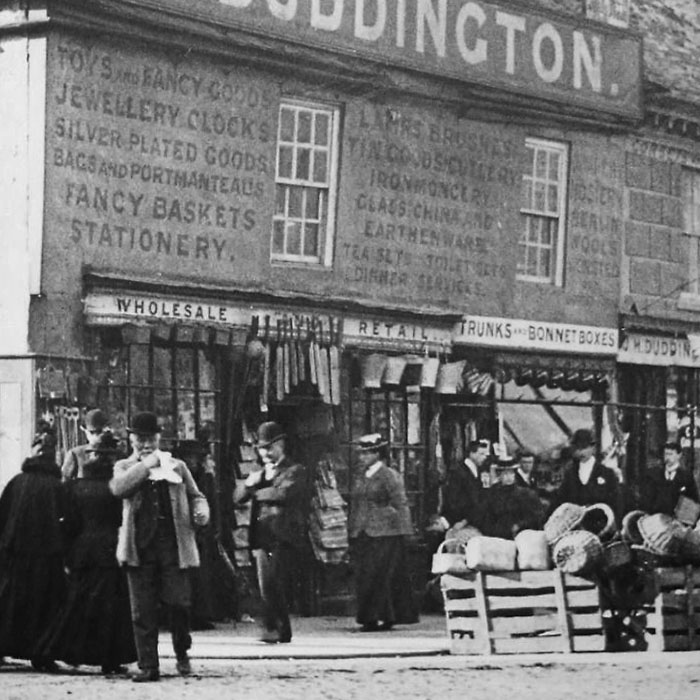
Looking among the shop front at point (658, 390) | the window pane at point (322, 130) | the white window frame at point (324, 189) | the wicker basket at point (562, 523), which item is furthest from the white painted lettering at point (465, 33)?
the wicker basket at point (562, 523)

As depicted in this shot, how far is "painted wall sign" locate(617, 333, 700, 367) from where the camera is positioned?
26.2 m

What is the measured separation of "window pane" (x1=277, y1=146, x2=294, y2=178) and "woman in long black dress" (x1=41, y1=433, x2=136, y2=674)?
7.44 metres

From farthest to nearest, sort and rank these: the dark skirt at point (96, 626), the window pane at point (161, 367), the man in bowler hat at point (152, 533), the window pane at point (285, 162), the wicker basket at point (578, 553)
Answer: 1. the window pane at point (285, 162)
2. the window pane at point (161, 367)
3. the wicker basket at point (578, 553)
4. the dark skirt at point (96, 626)
5. the man in bowler hat at point (152, 533)

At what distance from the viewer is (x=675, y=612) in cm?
1712

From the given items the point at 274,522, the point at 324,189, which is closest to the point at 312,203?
the point at 324,189

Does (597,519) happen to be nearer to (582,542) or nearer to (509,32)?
(582,542)

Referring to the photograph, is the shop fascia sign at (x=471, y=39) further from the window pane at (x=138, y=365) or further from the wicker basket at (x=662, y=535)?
the wicker basket at (x=662, y=535)

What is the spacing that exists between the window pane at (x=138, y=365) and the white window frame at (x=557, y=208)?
596 cm

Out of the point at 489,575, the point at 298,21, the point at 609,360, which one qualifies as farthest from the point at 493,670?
the point at 609,360

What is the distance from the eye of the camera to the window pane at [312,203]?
22781 mm

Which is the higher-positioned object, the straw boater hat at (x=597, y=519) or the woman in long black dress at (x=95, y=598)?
the straw boater hat at (x=597, y=519)

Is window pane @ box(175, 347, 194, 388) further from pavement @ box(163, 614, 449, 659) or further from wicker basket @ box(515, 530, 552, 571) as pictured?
wicker basket @ box(515, 530, 552, 571)

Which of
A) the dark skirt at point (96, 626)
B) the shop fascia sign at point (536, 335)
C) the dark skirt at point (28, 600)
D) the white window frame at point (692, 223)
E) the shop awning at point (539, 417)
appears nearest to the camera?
the dark skirt at point (96, 626)

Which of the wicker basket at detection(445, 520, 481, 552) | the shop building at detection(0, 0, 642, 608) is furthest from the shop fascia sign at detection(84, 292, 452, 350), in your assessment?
the wicker basket at detection(445, 520, 481, 552)
